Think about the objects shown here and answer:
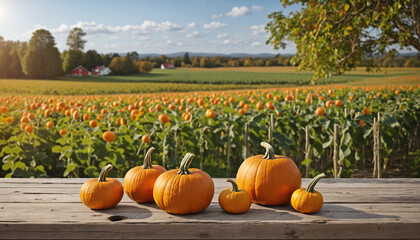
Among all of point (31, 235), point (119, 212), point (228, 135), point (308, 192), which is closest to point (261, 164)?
point (308, 192)

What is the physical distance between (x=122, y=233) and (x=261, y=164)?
85cm

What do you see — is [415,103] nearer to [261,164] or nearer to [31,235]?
[261,164]

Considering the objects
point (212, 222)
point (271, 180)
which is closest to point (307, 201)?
point (271, 180)

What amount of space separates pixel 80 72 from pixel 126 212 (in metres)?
50.5

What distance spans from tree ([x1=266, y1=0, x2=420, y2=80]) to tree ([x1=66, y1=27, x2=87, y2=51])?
57.1 m

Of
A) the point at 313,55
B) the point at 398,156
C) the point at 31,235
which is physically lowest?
the point at 398,156

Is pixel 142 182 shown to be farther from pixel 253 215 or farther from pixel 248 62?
pixel 248 62

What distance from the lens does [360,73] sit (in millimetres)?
52938

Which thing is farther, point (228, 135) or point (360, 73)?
point (360, 73)

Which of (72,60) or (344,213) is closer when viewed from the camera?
(344,213)

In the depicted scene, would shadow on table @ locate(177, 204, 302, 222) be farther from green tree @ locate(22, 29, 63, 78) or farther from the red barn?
the red barn

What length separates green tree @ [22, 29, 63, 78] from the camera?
1558 inches

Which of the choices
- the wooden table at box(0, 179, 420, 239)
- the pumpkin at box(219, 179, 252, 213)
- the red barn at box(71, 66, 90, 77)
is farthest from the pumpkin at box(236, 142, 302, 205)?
the red barn at box(71, 66, 90, 77)

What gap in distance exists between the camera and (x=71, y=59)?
4897 cm
